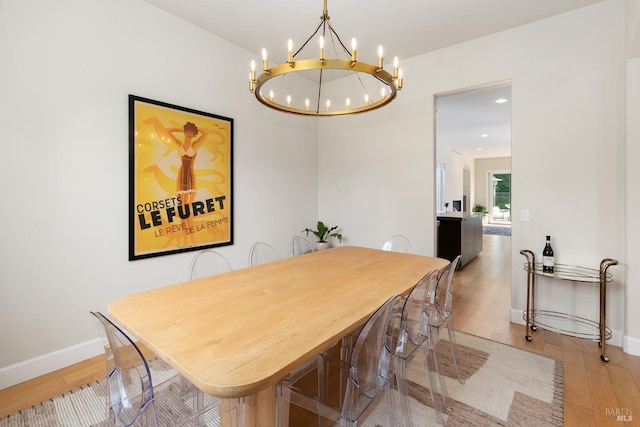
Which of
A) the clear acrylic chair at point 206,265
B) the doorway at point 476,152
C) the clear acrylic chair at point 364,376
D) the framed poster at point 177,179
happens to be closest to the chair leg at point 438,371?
the clear acrylic chair at point 364,376

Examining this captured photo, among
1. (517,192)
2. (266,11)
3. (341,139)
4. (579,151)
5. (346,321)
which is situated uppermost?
(266,11)

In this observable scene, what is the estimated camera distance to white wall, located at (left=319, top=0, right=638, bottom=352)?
261 cm

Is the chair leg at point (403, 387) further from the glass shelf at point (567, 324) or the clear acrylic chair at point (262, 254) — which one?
the glass shelf at point (567, 324)

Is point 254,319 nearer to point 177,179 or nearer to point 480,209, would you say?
point 177,179

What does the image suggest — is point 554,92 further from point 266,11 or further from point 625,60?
point 266,11

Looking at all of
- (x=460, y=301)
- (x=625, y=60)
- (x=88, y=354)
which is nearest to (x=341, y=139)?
(x=460, y=301)

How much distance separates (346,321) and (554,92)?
3.03 metres

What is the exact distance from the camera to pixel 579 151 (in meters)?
2.73

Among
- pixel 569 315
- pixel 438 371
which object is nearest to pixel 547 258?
pixel 569 315

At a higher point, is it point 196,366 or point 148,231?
point 148,231

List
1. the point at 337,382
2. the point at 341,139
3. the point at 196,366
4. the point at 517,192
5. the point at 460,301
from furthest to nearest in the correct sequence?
the point at 341,139
the point at 460,301
the point at 517,192
the point at 337,382
the point at 196,366

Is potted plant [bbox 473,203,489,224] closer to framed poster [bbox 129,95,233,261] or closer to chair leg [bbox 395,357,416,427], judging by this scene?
framed poster [bbox 129,95,233,261]

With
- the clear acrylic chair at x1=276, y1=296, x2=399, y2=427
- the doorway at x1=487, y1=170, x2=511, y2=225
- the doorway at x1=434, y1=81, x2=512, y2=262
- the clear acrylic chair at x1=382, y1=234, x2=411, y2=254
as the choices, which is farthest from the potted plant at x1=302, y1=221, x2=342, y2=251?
the doorway at x1=487, y1=170, x2=511, y2=225

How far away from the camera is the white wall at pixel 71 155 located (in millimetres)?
2035
